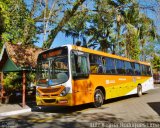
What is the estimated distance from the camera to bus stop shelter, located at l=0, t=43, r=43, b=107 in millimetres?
16750

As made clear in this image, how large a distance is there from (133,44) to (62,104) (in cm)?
2210

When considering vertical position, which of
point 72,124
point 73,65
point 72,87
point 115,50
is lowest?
point 72,124

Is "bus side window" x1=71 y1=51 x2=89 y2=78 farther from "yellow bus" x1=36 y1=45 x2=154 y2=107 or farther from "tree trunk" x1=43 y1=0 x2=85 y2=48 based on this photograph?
"tree trunk" x1=43 y1=0 x2=85 y2=48

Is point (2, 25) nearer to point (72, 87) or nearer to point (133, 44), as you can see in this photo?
point (72, 87)

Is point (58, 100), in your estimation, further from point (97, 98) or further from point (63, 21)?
point (63, 21)

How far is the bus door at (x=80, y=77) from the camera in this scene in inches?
551

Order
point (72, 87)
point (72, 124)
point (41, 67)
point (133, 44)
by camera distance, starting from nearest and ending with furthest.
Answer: point (72, 124), point (72, 87), point (41, 67), point (133, 44)

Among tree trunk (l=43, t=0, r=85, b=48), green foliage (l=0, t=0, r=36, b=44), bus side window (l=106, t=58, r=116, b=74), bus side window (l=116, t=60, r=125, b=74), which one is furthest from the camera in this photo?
Answer: tree trunk (l=43, t=0, r=85, b=48)

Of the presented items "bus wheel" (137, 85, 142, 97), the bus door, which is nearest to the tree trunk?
"bus wheel" (137, 85, 142, 97)

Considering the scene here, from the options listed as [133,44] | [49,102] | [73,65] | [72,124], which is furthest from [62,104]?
[133,44]

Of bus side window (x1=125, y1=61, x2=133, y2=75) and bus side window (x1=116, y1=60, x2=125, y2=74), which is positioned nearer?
bus side window (x1=116, y1=60, x2=125, y2=74)

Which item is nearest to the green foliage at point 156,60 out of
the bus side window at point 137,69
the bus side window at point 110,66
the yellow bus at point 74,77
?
the bus side window at point 137,69

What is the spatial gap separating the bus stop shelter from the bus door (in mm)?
3324

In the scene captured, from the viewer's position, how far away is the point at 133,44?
1363 inches
